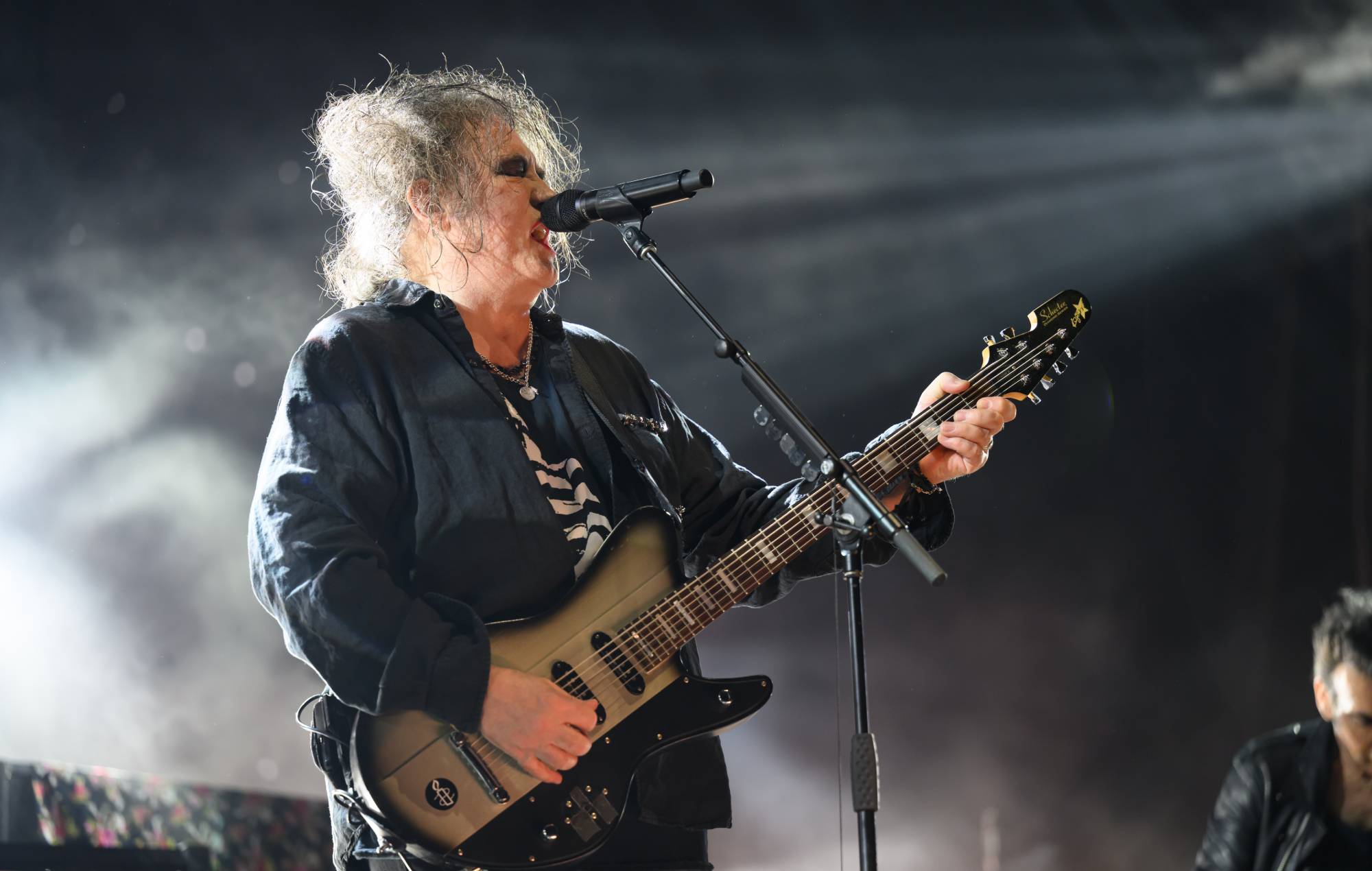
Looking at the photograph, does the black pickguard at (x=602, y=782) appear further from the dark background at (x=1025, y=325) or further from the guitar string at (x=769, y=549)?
the dark background at (x=1025, y=325)

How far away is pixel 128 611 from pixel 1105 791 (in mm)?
3320

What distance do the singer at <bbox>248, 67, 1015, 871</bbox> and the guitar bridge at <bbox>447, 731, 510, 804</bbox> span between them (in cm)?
4

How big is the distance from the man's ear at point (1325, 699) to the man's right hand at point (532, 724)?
152 centimetres

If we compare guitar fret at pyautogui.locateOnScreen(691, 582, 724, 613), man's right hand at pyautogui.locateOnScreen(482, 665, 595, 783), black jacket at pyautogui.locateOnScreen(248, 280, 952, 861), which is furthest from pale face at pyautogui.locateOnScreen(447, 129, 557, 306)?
man's right hand at pyautogui.locateOnScreen(482, 665, 595, 783)

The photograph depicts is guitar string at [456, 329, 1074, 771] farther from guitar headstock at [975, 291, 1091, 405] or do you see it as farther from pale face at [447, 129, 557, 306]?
pale face at [447, 129, 557, 306]

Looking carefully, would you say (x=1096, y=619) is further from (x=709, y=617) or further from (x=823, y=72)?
(x=709, y=617)

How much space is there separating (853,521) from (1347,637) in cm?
126

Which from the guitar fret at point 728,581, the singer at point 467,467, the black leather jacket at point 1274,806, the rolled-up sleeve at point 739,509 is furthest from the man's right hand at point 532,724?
the black leather jacket at point 1274,806

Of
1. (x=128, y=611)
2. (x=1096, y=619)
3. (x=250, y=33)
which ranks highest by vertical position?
(x=250, y=33)

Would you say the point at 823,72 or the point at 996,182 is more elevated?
the point at 823,72

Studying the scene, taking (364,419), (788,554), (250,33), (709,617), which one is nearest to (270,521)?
(364,419)

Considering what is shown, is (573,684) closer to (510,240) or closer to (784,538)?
(784,538)

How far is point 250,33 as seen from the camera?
3951 millimetres

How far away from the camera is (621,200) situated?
1879 millimetres
